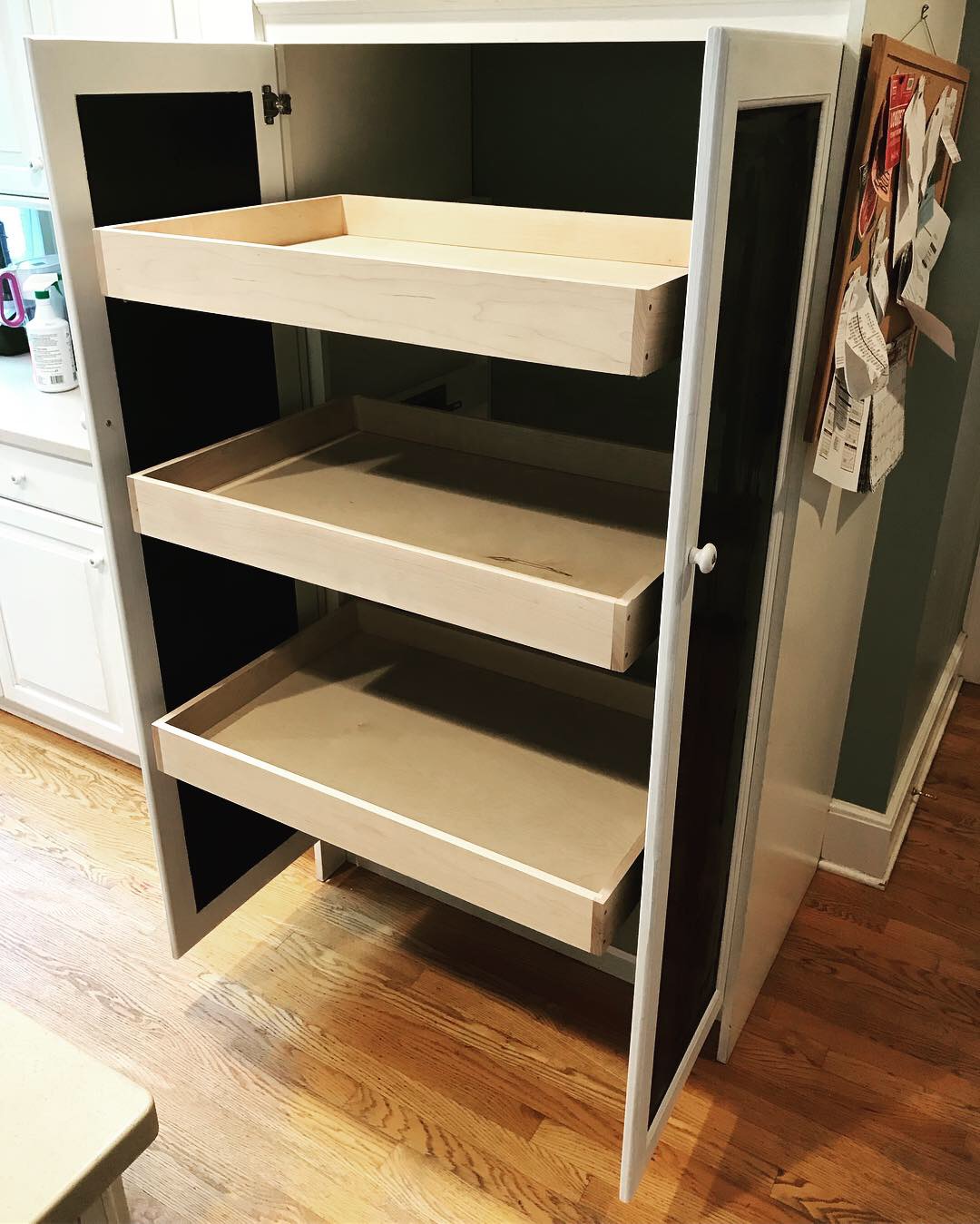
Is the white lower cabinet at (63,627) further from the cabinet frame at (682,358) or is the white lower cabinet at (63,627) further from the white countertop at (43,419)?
the cabinet frame at (682,358)

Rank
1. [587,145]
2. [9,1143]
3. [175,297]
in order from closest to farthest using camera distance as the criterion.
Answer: [9,1143] < [175,297] < [587,145]

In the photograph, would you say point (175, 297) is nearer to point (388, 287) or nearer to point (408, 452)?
point (388, 287)

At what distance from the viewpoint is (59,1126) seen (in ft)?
2.21

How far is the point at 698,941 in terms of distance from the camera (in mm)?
1505

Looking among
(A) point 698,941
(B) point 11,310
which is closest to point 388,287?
(A) point 698,941

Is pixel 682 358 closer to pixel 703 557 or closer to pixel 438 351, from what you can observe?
pixel 703 557

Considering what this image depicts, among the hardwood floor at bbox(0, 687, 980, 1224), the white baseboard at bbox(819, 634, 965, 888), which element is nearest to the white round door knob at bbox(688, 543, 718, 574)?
the hardwood floor at bbox(0, 687, 980, 1224)

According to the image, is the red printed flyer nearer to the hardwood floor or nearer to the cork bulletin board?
the cork bulletin board

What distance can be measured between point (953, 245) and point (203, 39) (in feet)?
4.00

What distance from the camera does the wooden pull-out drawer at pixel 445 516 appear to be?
3.87ft

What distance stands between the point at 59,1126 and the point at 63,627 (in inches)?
73.2

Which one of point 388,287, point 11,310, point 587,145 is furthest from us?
point 11,310

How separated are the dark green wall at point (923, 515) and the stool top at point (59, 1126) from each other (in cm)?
163

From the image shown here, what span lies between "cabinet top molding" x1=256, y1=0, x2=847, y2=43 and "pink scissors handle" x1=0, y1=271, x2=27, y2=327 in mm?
1454
